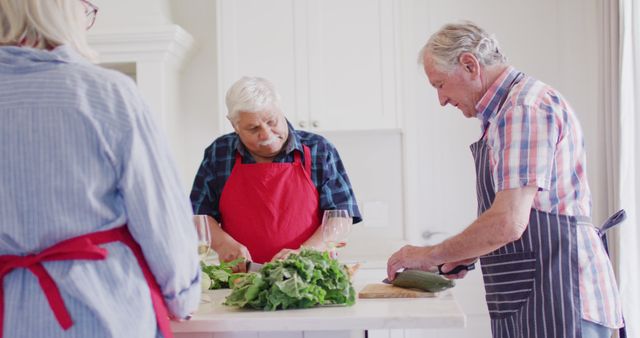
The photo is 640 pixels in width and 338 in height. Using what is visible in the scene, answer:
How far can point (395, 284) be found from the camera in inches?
84.6

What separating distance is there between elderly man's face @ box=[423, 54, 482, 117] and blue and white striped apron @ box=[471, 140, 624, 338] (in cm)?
37

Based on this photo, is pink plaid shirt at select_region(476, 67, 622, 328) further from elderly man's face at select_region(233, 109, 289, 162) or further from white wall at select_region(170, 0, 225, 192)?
white wall at select_region(170, 0, 225, 192)

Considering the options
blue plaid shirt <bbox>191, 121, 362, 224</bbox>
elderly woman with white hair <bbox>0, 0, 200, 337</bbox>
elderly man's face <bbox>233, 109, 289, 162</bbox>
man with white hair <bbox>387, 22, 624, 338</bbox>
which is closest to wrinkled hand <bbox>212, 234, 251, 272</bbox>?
blue plaid shirt <bbox>191, 121, 362, 224</bbox>

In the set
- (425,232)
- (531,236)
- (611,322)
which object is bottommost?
(425,232)

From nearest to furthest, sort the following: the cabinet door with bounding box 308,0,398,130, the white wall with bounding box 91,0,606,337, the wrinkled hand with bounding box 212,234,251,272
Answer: the wrinkled hand with bounding box 212,234,251,272
the cabinet door with bounding box 308,0,398,130
the white wall with bounding box 91,0,606,337

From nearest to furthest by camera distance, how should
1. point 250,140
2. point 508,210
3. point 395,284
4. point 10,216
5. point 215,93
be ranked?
point 10,216, point 508,210, point 395,284, point 250,140, point 215,93

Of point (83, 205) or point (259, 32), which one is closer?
point (83, 205)

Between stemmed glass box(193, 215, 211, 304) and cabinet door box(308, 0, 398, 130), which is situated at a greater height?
cabinet door box(308, 0, 398, 130)

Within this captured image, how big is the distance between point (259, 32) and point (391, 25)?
664 mm

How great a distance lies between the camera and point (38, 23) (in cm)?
150

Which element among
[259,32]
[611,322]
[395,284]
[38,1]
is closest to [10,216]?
[38,1]

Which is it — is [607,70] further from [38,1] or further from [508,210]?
[38,1]

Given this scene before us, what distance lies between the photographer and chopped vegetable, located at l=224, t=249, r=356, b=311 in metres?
1.88

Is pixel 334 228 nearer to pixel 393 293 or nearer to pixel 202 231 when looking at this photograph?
pixel 393 293
